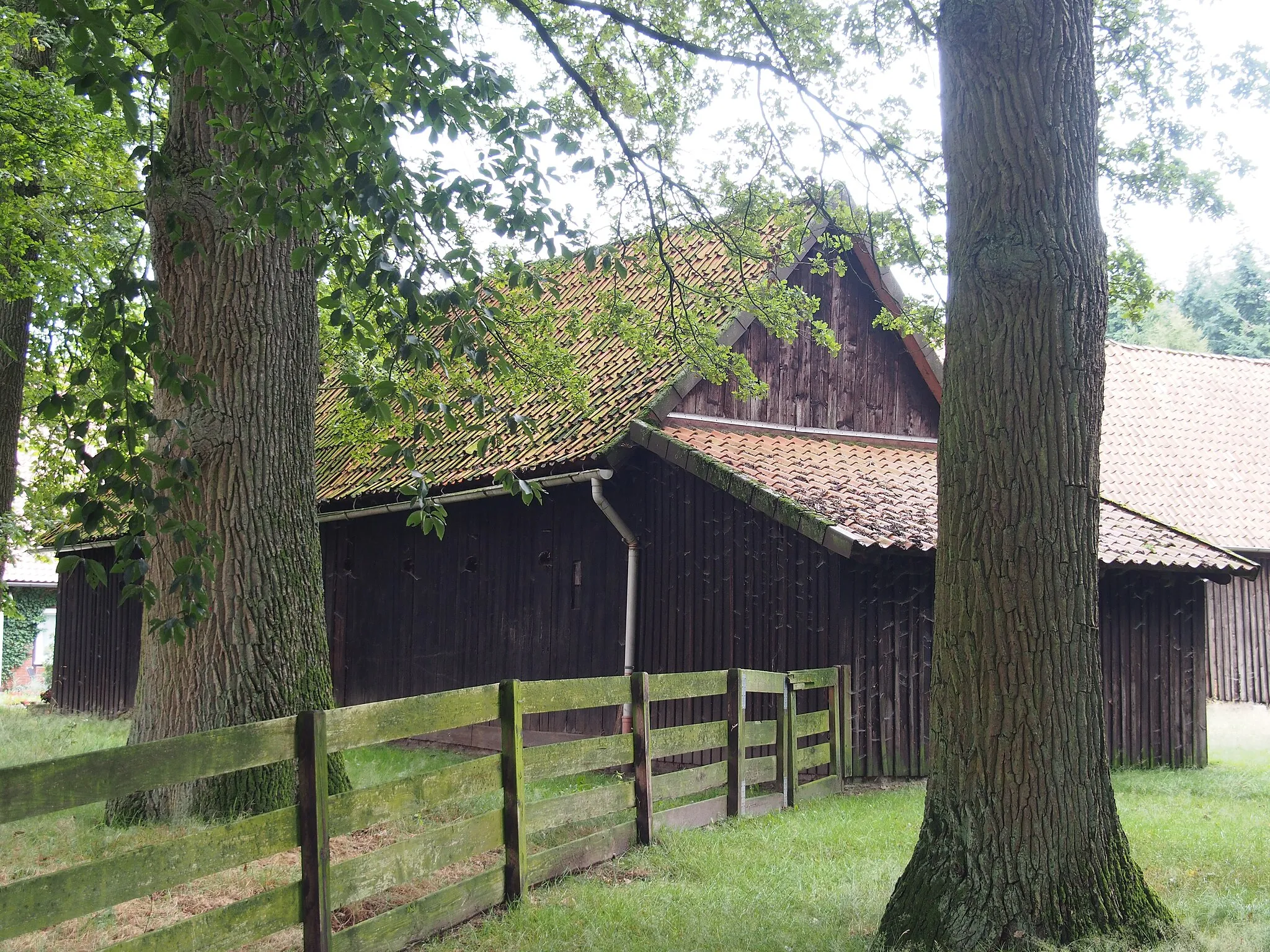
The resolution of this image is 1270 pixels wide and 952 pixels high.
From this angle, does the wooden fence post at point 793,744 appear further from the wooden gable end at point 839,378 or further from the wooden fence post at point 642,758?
the wooden gable end at point 839,378

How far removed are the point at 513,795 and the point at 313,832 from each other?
163cm

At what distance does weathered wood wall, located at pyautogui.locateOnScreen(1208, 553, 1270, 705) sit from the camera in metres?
18.8

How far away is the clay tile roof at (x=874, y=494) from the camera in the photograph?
33.7 ft

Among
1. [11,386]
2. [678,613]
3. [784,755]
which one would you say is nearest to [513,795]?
[784,755]

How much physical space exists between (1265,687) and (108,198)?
18.8m

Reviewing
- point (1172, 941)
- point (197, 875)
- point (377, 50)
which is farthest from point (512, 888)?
point (377, 50)

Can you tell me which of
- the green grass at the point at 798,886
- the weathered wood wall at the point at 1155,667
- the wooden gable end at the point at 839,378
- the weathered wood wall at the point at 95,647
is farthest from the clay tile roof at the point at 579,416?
the weathered wood wall at the point at 1155,667

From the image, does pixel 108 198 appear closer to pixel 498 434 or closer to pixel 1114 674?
pixel 498 434

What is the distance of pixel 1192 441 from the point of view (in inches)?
855

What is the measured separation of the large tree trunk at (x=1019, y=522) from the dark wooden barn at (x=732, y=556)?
4.54 meters

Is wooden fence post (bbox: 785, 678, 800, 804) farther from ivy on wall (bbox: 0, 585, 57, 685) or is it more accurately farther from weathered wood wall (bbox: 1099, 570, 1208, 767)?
ivy on wall (bbox: 0, 585, 57, 685)

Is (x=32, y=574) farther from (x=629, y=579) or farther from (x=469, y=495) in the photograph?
(x=629, y=579)

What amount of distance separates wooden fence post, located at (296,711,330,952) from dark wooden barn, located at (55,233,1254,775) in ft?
19.8

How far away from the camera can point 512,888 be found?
5.60 m
